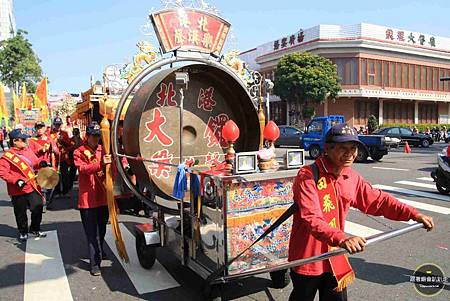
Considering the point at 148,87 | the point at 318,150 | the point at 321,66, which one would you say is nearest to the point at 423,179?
the point at 318,150

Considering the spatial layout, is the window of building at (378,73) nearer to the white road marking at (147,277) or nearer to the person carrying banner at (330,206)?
the white road marking at (147,277)

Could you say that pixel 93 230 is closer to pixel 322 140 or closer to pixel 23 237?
pixel 23 237

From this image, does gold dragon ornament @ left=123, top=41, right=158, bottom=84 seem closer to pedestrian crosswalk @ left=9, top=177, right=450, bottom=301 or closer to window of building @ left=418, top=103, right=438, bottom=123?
pedestrian crosswalk @ left=9, top=177, right=450, bottom=301

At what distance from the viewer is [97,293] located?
4.09 m

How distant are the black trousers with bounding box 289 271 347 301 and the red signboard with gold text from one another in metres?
3.08

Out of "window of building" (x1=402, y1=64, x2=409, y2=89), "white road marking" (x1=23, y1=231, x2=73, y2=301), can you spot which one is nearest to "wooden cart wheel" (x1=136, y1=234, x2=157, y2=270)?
"white road marking" (x1=23, y1=231, x2=73, y2=301)

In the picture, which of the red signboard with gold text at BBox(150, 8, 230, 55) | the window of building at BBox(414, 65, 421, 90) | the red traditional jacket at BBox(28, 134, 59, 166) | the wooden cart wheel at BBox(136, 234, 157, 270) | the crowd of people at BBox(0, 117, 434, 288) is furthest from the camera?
the window of building at BBox(414, 65, 421, 90)

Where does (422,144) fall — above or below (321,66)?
below

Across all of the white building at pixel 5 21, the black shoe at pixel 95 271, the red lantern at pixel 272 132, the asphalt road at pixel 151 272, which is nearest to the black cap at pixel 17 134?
the asphalt road at pixel 151 272

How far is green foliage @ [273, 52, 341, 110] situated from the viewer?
31.6m

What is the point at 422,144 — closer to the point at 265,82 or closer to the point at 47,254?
the point at 265,82

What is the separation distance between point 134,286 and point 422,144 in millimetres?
24043

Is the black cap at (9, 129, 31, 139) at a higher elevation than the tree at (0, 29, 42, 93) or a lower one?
lower

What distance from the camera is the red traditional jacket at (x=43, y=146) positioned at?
784 cm
